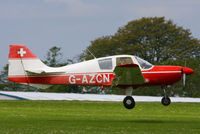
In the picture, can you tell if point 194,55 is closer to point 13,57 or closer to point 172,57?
point 172,57

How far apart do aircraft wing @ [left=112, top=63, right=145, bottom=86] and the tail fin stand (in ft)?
15.4

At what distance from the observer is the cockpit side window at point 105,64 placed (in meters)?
23.6

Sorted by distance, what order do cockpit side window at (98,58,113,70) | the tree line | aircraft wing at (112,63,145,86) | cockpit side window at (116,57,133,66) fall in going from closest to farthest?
aircraft wing at (112,63,145,86) → cockpit side window at (116,57,133,66) → cockpit side window at (98,58,113,70) → the tree line

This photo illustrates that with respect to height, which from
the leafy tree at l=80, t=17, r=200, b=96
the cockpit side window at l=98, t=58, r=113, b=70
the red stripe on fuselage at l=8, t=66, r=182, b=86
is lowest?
the red stripe on fuselage at l=8, t=66, r=182, b=86

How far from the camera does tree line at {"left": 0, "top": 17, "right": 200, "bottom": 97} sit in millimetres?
62688

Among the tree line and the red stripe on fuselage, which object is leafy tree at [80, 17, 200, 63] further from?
the red stripe on fuselage

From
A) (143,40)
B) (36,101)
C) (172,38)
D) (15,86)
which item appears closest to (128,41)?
(143,40)

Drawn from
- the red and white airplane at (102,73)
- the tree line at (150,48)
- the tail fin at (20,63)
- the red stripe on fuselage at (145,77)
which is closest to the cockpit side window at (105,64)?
the red and white airplane at (102,73)

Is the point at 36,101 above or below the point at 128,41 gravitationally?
below

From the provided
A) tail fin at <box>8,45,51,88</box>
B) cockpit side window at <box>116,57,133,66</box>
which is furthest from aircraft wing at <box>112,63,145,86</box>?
tail fin at <box>8,45,51,88</box>

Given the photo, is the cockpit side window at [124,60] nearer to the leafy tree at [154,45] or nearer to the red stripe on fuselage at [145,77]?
the red stripe on fuselage at [145,77]

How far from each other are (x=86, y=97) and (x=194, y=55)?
24442mm

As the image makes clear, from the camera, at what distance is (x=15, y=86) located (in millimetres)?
68750

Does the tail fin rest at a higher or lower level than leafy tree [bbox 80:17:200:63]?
lower
